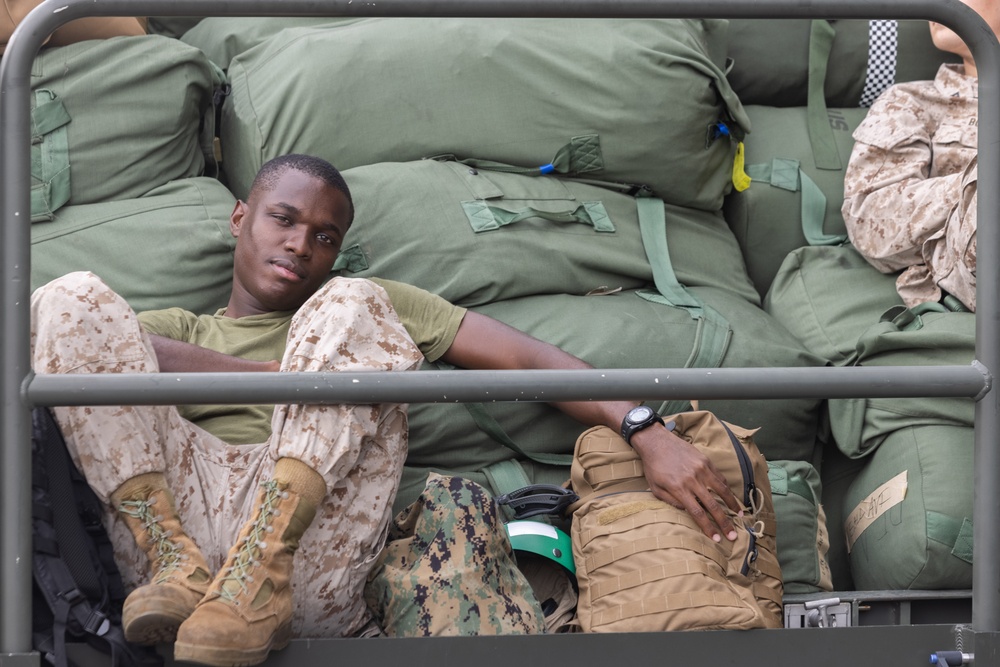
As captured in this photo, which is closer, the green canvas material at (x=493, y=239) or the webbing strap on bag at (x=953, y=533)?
the webbing strap on bag at (x=953, y=533)

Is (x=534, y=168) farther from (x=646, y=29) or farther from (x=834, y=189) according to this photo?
(x=834, y=189)

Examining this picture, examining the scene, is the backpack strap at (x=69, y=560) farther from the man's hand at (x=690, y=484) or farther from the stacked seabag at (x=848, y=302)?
the stacked seabag at (x=848, y=302)

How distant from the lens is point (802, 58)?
3062mm

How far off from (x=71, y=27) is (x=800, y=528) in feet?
5.98

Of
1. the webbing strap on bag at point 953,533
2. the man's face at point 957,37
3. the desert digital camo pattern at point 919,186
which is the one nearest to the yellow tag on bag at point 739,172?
the desert digital camo pattern at point 919,186

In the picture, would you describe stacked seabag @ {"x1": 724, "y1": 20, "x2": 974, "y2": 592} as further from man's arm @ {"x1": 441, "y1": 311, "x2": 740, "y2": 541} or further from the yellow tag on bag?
man's arm @ {"x1": 441, "y1": 311, "x2": 740, "y2": 541}

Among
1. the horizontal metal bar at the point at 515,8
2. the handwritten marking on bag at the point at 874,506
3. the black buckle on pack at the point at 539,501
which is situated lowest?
the handwritten marking on bag at the point at 874,506

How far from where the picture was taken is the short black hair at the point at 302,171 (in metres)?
2.33

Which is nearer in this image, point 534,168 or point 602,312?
point 602,312

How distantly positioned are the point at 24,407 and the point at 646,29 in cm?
172

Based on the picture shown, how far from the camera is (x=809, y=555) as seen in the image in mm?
2135

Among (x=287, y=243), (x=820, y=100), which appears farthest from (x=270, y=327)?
(x=820, y=100)

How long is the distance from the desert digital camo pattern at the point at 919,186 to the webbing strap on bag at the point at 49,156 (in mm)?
1660

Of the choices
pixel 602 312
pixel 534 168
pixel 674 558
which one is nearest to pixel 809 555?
pixel 674 558
